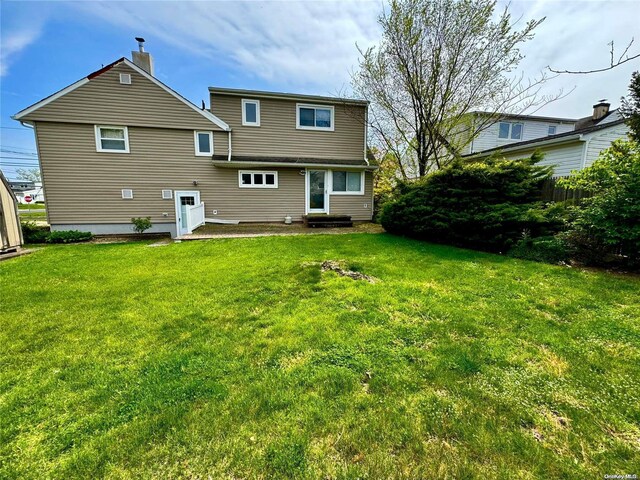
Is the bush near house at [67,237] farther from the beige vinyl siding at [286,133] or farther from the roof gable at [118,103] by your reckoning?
the beige vinyl siding at [286,133]

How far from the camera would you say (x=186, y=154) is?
12.6 m

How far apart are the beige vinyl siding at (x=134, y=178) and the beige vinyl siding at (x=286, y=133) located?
4.04ft

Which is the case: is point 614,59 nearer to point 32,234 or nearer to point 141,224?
point 141,224

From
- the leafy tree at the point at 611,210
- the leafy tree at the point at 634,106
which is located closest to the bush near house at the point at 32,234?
the leafy tree at the point at 611,210

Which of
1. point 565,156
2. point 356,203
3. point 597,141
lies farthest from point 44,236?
point 597,141

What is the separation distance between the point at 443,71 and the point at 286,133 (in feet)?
23.5

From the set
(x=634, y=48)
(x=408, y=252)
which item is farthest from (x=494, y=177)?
(x=634, y=48)

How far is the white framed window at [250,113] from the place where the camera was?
13102mm

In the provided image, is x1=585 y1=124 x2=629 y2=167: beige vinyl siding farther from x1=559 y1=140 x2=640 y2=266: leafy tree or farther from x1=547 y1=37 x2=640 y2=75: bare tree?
x1=547 y1=37 x2=640 y2=75: bare tree

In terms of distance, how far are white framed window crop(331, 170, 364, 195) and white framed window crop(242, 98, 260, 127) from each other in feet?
14.4

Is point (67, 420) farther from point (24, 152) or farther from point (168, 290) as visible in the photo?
point (24, 152)

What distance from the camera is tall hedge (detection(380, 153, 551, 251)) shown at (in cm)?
718

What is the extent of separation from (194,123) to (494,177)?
1191cm

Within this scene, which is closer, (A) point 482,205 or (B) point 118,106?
(A) point 482,205
